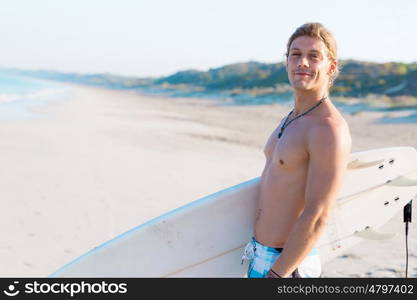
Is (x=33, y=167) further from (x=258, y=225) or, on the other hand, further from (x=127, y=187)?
(x=258, y=225)

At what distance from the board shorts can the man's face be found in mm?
647

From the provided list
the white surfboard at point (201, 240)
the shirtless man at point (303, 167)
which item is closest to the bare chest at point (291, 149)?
the shirtless man at point (303, 167)

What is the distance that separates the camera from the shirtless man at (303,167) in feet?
5.37

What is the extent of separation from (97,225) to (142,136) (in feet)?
20.8

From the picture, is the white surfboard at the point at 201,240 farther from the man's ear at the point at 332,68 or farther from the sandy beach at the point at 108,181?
the sandy beach at the point at 108,181

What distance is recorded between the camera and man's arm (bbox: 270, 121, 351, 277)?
1.62 m

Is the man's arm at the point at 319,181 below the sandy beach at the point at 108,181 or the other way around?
the other way around

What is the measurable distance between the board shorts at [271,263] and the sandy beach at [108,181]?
1807mm

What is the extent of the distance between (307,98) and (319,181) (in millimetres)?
361

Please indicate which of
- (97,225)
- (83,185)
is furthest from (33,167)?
(97,225)

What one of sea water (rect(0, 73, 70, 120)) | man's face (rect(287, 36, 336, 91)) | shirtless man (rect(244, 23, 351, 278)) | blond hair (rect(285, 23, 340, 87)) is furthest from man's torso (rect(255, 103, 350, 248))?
sea water (rect(0, 73, 70, 120))

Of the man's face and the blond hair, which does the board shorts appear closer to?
the man's face

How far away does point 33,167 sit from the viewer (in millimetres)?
6895

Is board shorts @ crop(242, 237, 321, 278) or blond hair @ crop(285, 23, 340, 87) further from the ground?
blond hair @ crop(285, 23, 340, 87)
